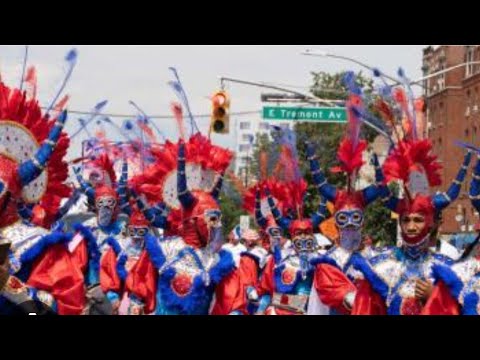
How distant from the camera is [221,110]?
20.7 m

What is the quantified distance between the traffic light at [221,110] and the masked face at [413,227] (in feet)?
34.7

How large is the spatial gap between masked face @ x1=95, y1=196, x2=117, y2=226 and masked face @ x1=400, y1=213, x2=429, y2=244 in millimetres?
6463

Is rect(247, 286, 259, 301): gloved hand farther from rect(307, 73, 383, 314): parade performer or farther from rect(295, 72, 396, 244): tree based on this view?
rect(295, 72, 396, 244): tree

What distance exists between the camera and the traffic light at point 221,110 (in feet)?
65.3

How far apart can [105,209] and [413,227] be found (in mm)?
6669

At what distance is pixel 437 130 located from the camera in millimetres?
67438

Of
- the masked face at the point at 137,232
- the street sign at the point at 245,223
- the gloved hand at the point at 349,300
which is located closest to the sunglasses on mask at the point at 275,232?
the masked face at the point at 137,232

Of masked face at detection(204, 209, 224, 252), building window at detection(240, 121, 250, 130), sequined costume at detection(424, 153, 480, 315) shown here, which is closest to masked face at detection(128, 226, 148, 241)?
masked face at detection(204, 209, 224, 252)

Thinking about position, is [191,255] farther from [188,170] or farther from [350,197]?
[350,197]

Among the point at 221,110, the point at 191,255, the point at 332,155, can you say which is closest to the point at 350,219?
the point at 191,255

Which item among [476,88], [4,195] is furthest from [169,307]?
[476,88]

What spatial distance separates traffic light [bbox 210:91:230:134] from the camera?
65.3 feet
